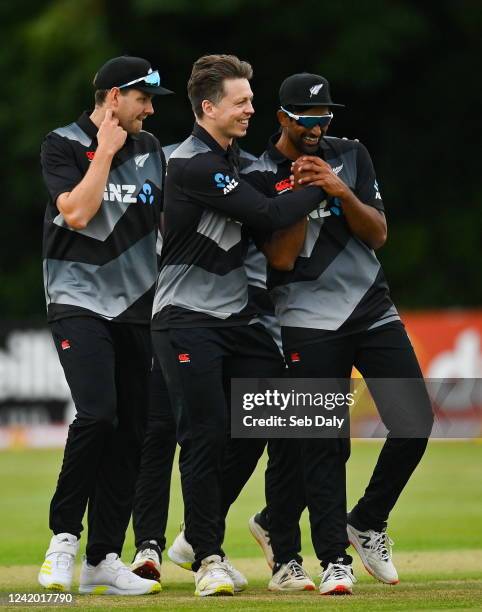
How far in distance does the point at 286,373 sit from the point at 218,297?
51 cm

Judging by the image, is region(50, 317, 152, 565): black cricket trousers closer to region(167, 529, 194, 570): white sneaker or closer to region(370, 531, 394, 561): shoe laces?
region(167, 529, 194, 570): white sneaker

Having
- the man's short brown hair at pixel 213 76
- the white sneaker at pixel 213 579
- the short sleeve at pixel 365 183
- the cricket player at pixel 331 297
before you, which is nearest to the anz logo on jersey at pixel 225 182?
the cricket player at pixel 331 297

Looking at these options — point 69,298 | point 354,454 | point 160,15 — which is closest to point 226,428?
point 69,298

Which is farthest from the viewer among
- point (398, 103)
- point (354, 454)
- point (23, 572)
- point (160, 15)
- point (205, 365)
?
point (398, 103)

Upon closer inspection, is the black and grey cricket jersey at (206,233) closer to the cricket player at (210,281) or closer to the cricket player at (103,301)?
the cricket player at (210,281)

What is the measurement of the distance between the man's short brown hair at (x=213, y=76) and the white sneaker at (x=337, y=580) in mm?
2190

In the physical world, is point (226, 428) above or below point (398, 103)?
below

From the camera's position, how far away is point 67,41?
2627 centimetres

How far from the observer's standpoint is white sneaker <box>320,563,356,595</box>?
23.0ft

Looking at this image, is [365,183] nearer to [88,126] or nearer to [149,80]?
[149,80]

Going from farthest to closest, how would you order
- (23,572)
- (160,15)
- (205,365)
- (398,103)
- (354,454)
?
1. (398,103)
2. (160,15)
3. (354,454)
4. (23,572)
5. (205,365)

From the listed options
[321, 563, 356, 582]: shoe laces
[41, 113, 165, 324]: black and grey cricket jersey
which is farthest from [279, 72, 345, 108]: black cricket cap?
[321, 563, 356, 582]: shoe laces

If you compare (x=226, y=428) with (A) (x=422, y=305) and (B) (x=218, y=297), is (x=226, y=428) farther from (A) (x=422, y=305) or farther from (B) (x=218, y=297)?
(A) (x=422, y=305)

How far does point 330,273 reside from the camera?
7.30 meters
